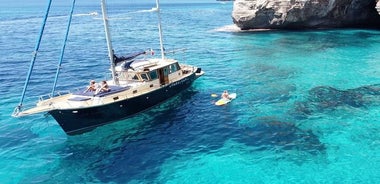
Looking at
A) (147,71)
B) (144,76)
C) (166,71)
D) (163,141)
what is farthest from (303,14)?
(163,141)

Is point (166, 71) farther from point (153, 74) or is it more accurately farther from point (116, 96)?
point (116, 96)

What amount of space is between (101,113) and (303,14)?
54.7 metres

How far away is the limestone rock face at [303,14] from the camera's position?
67125 mm

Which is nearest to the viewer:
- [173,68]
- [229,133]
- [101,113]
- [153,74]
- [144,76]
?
[229,133]

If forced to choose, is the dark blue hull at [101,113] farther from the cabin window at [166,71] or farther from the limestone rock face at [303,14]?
the limestone rock face at [303,14]

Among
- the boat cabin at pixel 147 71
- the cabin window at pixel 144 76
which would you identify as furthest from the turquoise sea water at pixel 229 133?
the cabin window at pixel 144 76

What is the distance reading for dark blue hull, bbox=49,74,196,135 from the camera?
2492 cm

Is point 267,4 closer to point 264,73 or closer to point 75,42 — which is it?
point 264,73

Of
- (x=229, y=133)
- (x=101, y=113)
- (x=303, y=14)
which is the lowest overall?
(x=229, y=133)

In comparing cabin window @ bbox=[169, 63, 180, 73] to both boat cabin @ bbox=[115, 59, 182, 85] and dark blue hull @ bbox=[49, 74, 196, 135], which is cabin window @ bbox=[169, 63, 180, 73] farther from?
dark blue hull @ bbox=[49, 74, 196, 135]

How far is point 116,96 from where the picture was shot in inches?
1069

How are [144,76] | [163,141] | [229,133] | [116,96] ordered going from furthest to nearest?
[144,76] → [116,96] → [229,133] → [163,141]

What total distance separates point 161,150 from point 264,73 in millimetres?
21879

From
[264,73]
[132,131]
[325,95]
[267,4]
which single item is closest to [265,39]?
[267,4]
